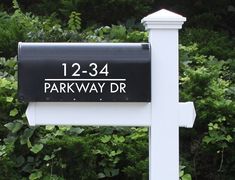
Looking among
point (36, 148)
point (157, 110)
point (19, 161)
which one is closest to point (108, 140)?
point (36, 148)

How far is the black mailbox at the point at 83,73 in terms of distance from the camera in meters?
2.69

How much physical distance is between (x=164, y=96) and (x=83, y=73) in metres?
0.37

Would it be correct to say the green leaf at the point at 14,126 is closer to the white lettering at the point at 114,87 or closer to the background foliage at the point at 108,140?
the background foliage at the point at 108,140

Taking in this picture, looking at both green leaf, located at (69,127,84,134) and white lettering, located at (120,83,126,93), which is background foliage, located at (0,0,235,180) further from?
white lettering, located at (120,83,126,93)

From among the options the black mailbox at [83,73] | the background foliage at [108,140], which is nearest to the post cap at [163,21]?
the black mailbox at [83,73]

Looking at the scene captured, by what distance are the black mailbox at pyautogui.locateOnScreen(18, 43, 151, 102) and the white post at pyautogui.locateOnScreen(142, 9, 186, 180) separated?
0.15 ft

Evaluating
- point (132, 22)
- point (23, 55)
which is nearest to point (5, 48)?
point (132, 22)

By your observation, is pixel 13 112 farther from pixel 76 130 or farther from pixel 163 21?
pixel 163 21

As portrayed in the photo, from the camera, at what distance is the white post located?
274cm

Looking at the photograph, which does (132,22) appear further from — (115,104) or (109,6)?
(115,104)

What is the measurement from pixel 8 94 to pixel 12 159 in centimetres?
65

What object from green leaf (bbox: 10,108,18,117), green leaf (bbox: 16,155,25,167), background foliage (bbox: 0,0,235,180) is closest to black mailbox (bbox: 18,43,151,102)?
background foliage (bbox: 0,0,235,180)

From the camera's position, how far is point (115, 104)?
2.72 metres

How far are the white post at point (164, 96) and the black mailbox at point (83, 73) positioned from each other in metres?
0.05
